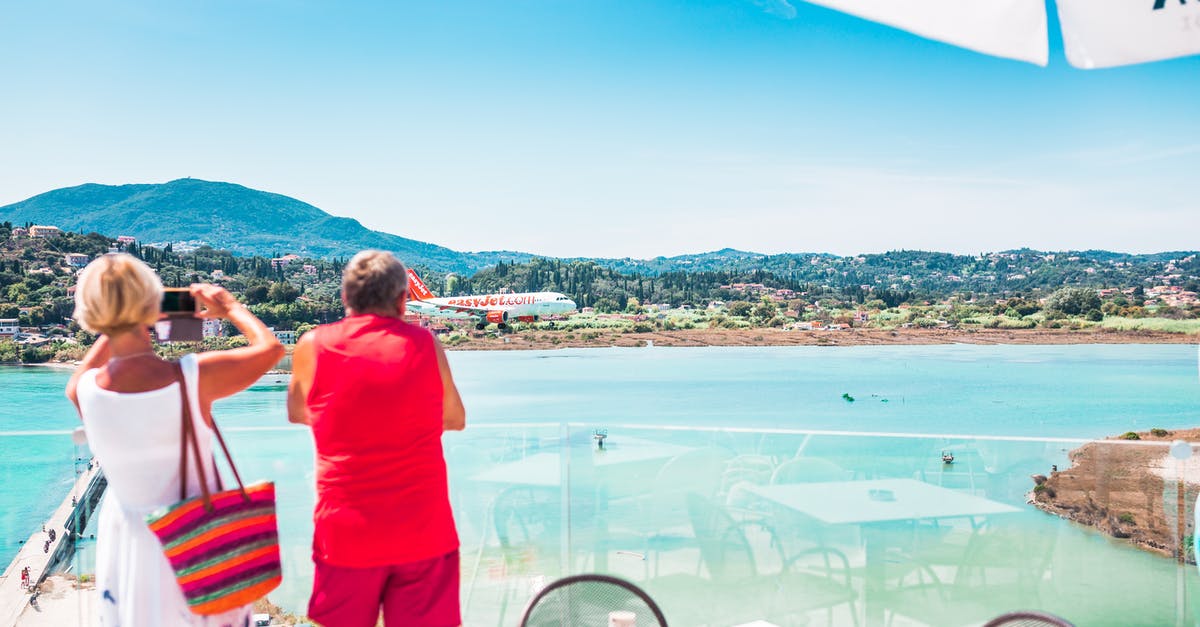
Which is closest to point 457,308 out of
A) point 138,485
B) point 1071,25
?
point 1071,25

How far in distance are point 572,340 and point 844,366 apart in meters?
29.3

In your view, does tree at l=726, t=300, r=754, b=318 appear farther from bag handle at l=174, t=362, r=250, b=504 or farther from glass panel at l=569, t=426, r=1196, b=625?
bag handle at l=174, t=362, r=250, b=504

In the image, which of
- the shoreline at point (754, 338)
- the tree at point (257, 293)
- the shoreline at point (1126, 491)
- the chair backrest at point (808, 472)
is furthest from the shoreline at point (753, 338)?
the shoreline at point (1126, 491)

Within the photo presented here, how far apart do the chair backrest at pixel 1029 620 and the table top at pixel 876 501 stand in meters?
1.21

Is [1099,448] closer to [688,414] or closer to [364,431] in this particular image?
[364,431]

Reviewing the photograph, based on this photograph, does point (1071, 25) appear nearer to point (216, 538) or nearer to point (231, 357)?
point (231, 357)

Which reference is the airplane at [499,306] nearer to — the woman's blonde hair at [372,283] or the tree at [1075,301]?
the tree at [1075,301]

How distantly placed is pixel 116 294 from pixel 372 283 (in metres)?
0.40

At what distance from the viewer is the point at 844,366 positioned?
89.8m

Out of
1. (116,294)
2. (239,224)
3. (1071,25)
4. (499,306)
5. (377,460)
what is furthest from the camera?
(239,224)

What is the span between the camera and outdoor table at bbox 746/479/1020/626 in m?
2.78

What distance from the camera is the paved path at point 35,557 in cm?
273

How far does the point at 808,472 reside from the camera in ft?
9.51

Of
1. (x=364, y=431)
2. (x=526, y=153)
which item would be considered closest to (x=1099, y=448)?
(x=364, y=431)
